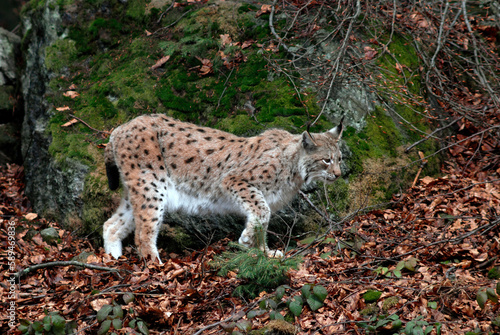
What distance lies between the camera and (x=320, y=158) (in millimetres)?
6527

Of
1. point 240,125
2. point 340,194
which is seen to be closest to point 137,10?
point 240,125

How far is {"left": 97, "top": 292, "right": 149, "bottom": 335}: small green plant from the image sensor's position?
14.4ft

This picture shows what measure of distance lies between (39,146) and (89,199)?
1822 millimetres

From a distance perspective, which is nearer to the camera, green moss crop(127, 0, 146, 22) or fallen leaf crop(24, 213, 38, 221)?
fallen leaf crop(24, 213, 38, 221)

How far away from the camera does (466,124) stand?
8305 millimetres

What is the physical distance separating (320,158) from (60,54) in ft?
19.1

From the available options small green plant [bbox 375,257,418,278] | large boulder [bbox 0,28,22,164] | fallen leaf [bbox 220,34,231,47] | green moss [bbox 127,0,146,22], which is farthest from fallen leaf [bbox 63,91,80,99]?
small green plant [bbox 375,257,418,278]

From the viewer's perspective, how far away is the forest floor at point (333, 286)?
421 centimetres

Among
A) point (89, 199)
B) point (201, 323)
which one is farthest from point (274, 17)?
point (201, 323)

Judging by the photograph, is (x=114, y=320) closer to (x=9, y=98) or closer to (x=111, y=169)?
(x=111, y=169)

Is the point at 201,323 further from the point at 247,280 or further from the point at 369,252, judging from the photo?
the point at 369,252

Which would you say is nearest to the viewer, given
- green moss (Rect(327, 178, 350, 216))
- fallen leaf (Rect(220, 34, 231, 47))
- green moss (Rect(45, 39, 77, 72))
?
green moss (Rect(327, 178, 350, 216))

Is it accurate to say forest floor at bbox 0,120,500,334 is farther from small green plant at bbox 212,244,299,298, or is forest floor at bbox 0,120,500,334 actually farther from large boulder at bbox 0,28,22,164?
large boulder at bbox 0,28,22,164

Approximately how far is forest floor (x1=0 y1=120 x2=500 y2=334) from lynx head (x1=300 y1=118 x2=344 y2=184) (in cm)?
69
